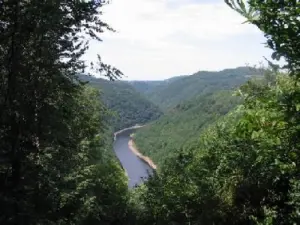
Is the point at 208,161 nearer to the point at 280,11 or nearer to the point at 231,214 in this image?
the point at 231,214

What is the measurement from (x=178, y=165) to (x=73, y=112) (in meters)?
21.9

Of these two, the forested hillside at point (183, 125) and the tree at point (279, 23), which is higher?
the tree at point (279, 23)

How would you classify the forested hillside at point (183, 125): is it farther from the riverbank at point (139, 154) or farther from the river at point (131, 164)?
the river at point (131, 164)

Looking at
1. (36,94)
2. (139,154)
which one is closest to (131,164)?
(139,154)

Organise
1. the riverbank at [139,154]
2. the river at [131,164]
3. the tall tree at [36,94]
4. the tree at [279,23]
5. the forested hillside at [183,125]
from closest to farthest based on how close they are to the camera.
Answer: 1. the tree at [279,23]
2. the tall tree at [36,94]
3. the river at [131,164]
4. the riverbank at [139,154]
5. the forested hillside at [183,125]

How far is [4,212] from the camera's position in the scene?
32.2 feet

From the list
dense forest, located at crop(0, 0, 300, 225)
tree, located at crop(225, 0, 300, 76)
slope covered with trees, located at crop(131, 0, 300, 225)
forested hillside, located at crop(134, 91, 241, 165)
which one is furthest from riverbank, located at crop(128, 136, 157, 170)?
tree, located at crop(225, 0, 300, 76)

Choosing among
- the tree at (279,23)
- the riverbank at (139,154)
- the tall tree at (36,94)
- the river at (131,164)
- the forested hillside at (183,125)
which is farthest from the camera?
the forested hillside at (183,125)

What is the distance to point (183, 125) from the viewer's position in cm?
16450

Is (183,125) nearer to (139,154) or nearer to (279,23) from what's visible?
(139,154)

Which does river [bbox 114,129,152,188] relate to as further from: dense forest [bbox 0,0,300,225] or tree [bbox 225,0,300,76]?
tree [bbox 225,0,300,76]

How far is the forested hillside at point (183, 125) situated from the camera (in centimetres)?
14338

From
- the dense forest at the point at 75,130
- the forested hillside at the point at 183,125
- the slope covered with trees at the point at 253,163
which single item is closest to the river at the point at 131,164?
the forested hillside at the point at 183,125

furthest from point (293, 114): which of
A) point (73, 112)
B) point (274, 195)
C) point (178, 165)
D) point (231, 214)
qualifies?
point (178, 165)
